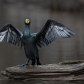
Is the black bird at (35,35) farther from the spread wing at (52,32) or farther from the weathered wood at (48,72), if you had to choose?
the weathered wood at (48,72)

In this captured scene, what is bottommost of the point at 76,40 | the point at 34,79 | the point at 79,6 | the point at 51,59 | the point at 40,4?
the point at 34,79

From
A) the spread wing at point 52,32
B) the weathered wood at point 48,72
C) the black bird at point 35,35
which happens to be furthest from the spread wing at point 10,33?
the weathered wood at point 48,72

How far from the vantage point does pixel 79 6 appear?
94.2 feet

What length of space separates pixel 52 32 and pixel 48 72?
95 centimetres

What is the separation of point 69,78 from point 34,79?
793mm

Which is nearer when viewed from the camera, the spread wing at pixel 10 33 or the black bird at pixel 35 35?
the black bird at pixel 35 35

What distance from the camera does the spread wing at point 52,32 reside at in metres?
5.35

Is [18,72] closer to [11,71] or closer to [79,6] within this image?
[11,71]

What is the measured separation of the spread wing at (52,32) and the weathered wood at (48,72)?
0.70 m

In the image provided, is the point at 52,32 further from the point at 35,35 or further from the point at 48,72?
the point at 48,72

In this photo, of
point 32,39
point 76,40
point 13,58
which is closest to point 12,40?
point 32,39

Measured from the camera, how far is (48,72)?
5316 millimetres

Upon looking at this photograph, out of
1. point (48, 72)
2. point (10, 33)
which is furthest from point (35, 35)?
point (48, 72)

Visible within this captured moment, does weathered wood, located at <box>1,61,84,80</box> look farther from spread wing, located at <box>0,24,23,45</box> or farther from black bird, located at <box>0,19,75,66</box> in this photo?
spread wing, located at <box>0,24,23,45</box>
